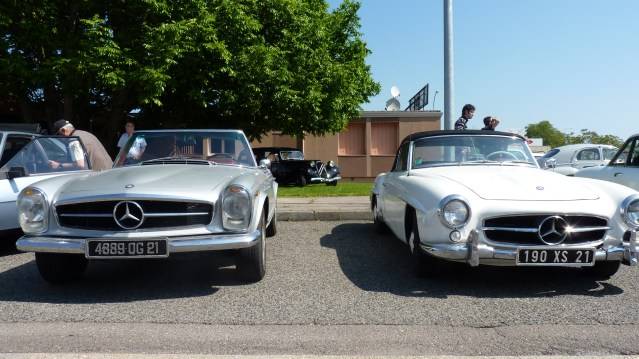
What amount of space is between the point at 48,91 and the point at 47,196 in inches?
511

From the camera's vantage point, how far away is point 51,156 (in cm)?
638

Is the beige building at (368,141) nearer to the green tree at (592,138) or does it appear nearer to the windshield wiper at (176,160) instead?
the windshield wiper at (176,160)

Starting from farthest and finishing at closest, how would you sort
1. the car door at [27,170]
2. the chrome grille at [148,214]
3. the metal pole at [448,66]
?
the metal pole at [448,66] → the car door at [27,170] → the chrome grille at [148,214]

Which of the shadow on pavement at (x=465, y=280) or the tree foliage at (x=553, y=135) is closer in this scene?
the shadow on pavement at (x=465, y=280)

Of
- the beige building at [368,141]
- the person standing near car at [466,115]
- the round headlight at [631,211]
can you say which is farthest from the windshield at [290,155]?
the round headlight at [631,211]

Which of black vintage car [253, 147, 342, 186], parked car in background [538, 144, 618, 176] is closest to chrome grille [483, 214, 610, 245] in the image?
parked car in background [538, 144, 618, 176]

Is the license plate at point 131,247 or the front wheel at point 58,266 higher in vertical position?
the license plate at point 131,247

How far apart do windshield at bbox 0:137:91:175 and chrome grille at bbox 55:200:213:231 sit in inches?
95.1

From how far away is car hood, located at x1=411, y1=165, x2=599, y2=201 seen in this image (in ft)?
14.0

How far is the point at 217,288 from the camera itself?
14.4 ft

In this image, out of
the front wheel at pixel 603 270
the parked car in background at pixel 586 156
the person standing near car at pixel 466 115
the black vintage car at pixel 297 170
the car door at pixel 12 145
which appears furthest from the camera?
the black vintage car at pixel 297 170

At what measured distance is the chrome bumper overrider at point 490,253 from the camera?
4.03 m

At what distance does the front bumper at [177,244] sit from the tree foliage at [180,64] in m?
9.51

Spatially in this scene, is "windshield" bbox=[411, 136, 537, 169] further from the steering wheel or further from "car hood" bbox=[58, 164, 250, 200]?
"car hood" bbox=[58, 164, 250, 200]
